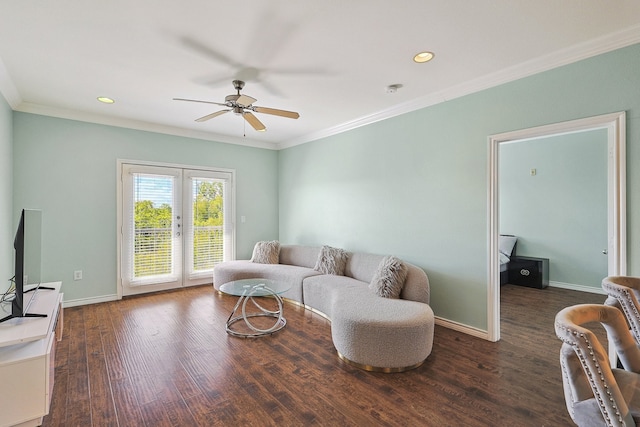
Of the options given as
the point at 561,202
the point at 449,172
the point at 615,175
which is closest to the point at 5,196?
the point at 449,172

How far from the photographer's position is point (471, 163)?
3.16 metres

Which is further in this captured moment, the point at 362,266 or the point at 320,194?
the point at 320,194

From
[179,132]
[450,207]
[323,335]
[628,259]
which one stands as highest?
[179,132]

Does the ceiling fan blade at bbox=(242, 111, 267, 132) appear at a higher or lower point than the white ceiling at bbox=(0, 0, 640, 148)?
lower

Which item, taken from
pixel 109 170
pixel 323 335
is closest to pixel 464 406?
pixel 323 335

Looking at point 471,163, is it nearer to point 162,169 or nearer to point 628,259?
point 628,259

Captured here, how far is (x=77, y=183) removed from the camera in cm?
414

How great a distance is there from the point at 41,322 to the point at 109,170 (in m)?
2.97

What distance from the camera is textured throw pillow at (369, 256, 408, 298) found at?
3.16 metres

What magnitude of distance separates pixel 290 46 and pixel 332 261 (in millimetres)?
2799

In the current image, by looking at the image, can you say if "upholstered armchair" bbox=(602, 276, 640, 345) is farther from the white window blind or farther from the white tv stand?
the white window blind

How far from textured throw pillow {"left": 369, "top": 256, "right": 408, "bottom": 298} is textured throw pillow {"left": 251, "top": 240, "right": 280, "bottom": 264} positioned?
7.44 feet

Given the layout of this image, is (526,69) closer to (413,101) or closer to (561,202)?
(413,101)

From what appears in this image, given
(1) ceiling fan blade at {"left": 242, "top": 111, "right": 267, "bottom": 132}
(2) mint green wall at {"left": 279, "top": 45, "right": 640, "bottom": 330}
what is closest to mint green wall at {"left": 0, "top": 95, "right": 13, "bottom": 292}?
(1) ceiling fan blade at {"left": 242, "top": 111, "right": 267, "bottom": 132}
